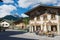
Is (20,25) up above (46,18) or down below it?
below

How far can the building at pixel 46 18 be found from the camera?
3508cm

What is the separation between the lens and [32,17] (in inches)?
1603

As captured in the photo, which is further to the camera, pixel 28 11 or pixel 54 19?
pixel 28 11

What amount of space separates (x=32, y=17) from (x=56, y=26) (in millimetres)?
7897

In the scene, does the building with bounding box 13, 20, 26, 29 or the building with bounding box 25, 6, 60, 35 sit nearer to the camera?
the building with bounding box 25, 6, 60, 35

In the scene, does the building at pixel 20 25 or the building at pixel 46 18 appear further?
the building at pixel 20 25

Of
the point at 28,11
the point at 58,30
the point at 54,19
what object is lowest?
the point at 58,30

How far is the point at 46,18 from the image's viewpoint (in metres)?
36.8

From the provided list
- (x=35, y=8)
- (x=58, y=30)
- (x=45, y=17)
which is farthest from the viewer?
(x=35, y=8)

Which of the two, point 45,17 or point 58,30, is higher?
point 45,17

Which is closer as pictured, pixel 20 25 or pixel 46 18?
pixel 46 18

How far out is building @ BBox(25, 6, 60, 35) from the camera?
35.1 metres

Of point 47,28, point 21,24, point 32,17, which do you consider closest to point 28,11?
point 32,17

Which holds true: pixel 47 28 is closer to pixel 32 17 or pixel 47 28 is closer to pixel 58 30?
pixel 58 30
